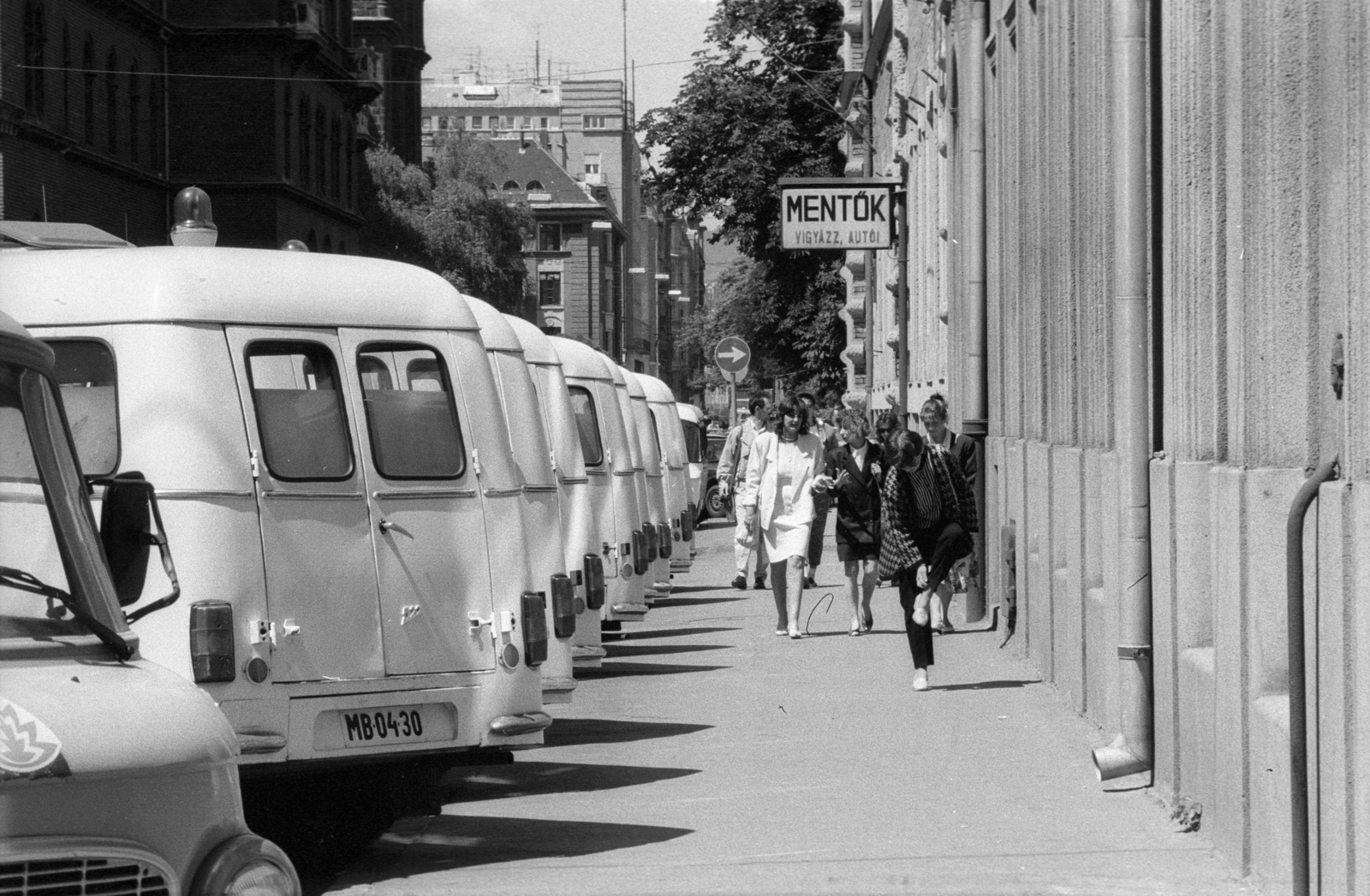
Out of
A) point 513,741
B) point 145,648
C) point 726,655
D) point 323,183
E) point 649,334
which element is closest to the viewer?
point 145,648

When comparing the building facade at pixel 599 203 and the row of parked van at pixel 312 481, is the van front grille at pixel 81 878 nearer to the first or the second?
the row of parked van at pixel 312 481

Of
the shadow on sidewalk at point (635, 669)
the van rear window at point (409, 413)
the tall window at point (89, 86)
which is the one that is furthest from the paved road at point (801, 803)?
the tall window at point (89, 86)

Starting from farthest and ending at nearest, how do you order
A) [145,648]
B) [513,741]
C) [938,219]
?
[938,219] → [513,741] → [145,648]

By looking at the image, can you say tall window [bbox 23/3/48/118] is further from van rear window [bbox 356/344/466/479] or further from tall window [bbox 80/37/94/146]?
van rear window [bbox 356/344/466/479]

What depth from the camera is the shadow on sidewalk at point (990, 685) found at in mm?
14266

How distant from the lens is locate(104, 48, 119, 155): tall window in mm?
50406

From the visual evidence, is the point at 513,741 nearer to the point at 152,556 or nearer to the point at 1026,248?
the point at 152,556

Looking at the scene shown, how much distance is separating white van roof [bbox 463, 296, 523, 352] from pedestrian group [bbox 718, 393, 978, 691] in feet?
11.5

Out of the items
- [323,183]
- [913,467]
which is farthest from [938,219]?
[323,183]

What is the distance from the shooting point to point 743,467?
2950 centimetres

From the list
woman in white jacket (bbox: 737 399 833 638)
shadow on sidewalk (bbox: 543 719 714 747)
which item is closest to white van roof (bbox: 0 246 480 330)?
shadow on sidewalk (bbox: 543 719 714 747)

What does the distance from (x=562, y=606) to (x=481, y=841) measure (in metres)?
1.57

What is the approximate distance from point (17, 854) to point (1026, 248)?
12804 millimetres

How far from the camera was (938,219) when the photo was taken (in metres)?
29.3
